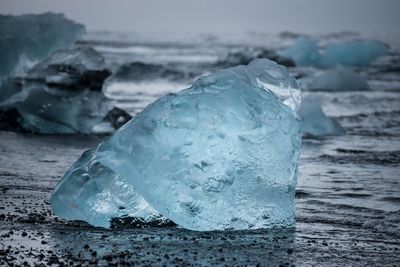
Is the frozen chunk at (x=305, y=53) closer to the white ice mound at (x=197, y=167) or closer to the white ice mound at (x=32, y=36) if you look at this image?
the white ice mound at (x=32, y=36)

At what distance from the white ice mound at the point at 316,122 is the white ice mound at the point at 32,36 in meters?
3.79

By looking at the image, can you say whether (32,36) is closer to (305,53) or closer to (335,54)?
(305,53)

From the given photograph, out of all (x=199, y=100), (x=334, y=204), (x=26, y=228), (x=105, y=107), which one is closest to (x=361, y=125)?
(x=105, y=107)

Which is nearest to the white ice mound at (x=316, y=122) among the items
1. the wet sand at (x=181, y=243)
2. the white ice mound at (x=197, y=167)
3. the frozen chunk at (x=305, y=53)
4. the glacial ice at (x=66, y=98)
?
the glacial ice at (x=66, y=98)

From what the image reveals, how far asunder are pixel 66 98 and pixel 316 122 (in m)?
3.54

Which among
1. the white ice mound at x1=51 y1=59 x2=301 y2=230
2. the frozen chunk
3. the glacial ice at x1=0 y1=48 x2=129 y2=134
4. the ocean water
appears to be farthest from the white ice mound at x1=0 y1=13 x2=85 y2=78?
the frozen chunk

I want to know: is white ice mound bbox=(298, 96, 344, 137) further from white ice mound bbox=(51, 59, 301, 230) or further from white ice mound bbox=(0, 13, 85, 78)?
white ice mound bbox=(51, 59, 301, 230)

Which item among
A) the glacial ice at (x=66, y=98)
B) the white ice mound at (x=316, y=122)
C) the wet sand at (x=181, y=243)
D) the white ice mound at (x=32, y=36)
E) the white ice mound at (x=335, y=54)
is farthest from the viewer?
the white ice mound at (x=335, y=54)

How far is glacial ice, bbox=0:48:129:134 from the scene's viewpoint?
31.0ft

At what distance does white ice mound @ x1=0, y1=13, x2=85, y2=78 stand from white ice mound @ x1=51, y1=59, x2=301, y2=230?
646 cm

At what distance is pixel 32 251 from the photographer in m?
4.04

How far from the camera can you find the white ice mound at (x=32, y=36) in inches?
427

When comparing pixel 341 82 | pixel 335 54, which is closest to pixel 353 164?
pixel 341 82

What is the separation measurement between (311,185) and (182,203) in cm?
202
